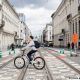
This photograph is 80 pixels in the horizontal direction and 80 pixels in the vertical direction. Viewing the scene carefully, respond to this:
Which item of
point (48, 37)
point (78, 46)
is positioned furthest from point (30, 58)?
point (48, 37)

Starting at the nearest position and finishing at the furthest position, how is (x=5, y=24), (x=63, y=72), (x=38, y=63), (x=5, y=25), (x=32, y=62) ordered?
1. (x=63, y=72)
2. (x=38, y=63)
3. (x=32, y=62)
4. (x=5, y=24)
5. (x=5, y=25)

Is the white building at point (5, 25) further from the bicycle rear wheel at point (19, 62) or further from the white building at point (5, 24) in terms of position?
the bicycle rear wheel at point (19, 62)

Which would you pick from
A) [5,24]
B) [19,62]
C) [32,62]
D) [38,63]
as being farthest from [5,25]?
[38,63]

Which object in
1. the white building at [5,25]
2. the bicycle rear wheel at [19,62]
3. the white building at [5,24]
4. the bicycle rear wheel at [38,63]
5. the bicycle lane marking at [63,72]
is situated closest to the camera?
the bicycle lane marking at [63,72]

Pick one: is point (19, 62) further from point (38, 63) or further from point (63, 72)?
point (63, 72)

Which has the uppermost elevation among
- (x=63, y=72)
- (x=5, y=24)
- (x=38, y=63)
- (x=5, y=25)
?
(x=5, y=24)

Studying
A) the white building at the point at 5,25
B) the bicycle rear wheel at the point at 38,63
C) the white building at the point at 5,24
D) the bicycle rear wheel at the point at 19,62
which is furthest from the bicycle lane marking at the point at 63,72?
the white building at the point at 5,25

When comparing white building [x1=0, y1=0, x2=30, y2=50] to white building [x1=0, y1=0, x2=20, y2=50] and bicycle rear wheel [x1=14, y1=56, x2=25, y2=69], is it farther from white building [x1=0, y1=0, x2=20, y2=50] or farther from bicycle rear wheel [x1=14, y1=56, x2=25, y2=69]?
bicycle rear wheel [x1=14, y1=56, x2=25, y2=69]

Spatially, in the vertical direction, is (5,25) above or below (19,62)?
above

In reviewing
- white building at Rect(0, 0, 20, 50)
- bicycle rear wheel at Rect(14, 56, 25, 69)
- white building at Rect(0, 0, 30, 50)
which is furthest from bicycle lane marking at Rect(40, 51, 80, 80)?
white building at Rect(0, 0, 20, 50)

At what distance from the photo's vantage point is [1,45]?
65.8m

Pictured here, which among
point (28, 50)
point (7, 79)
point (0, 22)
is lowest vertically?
point (7, 79)

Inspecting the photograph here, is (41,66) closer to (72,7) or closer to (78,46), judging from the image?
(78,46)

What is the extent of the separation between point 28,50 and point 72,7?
5610 cm
